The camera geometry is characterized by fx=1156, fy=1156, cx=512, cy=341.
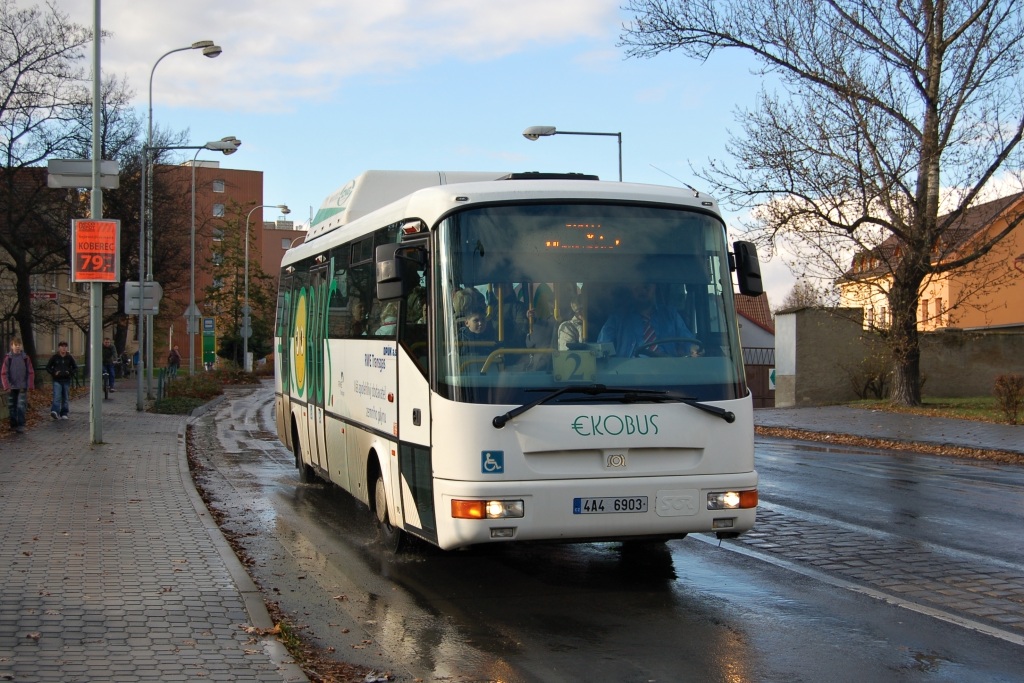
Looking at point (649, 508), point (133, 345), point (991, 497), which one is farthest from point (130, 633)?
point (133, 345)

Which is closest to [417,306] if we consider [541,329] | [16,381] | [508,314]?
[508,314]

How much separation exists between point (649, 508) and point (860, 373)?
1077 inches

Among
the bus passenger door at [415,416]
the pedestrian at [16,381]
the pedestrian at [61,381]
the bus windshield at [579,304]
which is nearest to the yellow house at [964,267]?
the pedestrian at [61,381]

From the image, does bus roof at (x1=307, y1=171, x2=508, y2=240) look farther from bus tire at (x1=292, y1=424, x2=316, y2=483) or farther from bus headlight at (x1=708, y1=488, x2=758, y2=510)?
bus headlight at (x1=708, y1=488, x2=758, y2=510)

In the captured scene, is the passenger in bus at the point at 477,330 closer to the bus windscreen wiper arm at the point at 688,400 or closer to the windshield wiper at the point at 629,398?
the windshield wiper at the point at 629,398

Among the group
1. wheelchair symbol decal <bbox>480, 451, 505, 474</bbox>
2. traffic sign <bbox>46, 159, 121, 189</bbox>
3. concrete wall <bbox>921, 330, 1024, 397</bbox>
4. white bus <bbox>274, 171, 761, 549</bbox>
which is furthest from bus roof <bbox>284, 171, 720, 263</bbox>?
concrete wall <bbox>921, 330, 1024, 397</bbox>

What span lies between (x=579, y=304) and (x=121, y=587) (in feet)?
12.0

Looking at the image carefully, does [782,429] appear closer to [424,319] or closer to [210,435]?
[210,435]

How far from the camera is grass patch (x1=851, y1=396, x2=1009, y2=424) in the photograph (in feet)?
81.4

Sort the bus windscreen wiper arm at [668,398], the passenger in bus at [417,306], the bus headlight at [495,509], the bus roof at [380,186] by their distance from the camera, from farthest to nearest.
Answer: the bus roof at [380,186] < the passenger in bus at [417,306] < the bus windscreen wiper arm at [668,398] < the bus headlight at [495,509]

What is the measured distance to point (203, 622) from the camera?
689 centimetres

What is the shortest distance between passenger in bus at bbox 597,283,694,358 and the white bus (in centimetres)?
1

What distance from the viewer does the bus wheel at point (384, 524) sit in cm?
959

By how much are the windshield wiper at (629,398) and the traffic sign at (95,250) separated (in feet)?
39.6
